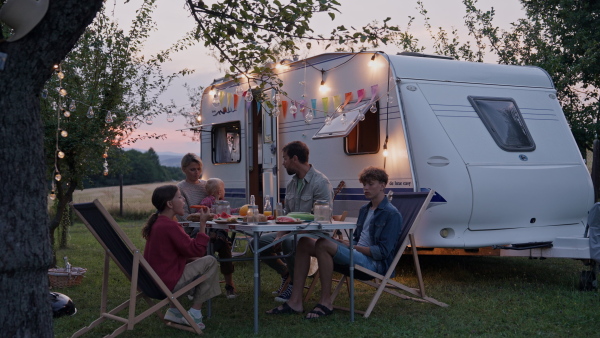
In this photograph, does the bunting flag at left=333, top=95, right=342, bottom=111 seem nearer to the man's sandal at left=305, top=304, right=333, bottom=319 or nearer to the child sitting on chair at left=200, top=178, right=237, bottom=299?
the child sitting on chair at left=200, top=178, right=237, bottom=299

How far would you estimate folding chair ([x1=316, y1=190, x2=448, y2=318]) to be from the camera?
202 inches

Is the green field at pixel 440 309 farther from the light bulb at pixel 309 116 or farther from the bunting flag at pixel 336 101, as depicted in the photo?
the bunting flag at pixel 336 101

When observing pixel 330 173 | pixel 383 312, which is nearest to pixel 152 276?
pixel 383 312

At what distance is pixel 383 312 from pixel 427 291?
91 cm

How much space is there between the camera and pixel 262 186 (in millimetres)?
8516

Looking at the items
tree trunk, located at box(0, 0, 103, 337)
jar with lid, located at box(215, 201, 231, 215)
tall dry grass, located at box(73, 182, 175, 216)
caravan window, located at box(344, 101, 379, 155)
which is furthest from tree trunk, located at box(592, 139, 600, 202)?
tall dry grass, located at box(73, 182, 175, 216)

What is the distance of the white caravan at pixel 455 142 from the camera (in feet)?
20.3

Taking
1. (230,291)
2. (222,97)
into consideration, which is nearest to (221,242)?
(230,291)

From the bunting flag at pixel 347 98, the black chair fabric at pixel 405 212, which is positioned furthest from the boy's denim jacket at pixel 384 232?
the bunting flag at pixel 347 98

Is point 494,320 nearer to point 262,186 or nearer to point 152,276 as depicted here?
point 152,276

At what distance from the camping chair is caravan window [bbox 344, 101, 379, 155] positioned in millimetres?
2664

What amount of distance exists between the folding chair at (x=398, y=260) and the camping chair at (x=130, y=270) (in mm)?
1221

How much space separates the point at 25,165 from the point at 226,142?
615 cm

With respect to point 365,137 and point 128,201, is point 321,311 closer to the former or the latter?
point 365,137
